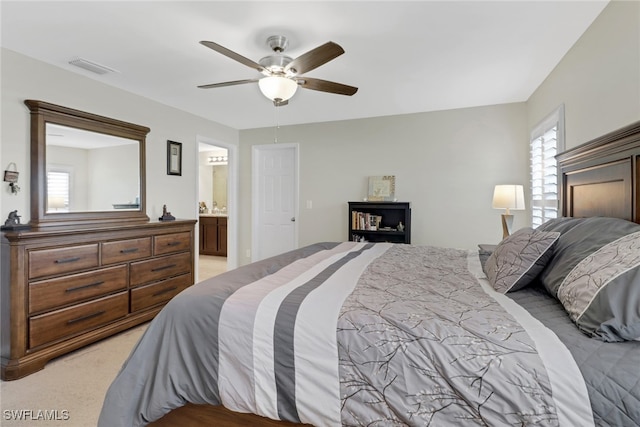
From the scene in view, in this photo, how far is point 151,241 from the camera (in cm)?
315

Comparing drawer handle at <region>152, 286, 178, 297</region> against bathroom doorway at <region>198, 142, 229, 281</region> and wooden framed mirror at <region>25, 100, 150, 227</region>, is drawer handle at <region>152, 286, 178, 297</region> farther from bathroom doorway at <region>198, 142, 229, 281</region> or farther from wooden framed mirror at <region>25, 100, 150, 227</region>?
bathroom doorway at <region>198, 142, 229, 281</region>

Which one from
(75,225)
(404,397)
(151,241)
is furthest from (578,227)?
(75,225)

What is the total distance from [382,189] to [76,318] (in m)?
3.55

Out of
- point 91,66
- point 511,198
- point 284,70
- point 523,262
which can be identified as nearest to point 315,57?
point 284,70

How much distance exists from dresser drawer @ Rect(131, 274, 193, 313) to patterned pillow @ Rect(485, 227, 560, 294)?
3047 millimetres

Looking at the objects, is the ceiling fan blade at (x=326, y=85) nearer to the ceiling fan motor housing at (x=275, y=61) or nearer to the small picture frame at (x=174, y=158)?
the ceiling fan motor housing at (x=275, y=61)

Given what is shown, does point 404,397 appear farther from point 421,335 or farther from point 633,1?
point 633,1

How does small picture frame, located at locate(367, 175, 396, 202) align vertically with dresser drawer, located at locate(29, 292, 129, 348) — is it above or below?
above

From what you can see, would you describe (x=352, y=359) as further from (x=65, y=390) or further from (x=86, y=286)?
(x=86, y=286)

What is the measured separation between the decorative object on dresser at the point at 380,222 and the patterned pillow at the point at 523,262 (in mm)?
2373

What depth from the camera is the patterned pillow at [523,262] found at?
4.77 ft

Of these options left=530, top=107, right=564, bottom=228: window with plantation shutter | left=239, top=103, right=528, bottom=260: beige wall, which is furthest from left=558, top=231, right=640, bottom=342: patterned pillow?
left=239, top=103, right=528, bottom=260: beige wall

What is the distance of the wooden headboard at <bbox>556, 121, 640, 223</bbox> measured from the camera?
153cm

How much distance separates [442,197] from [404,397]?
11.3 feet
